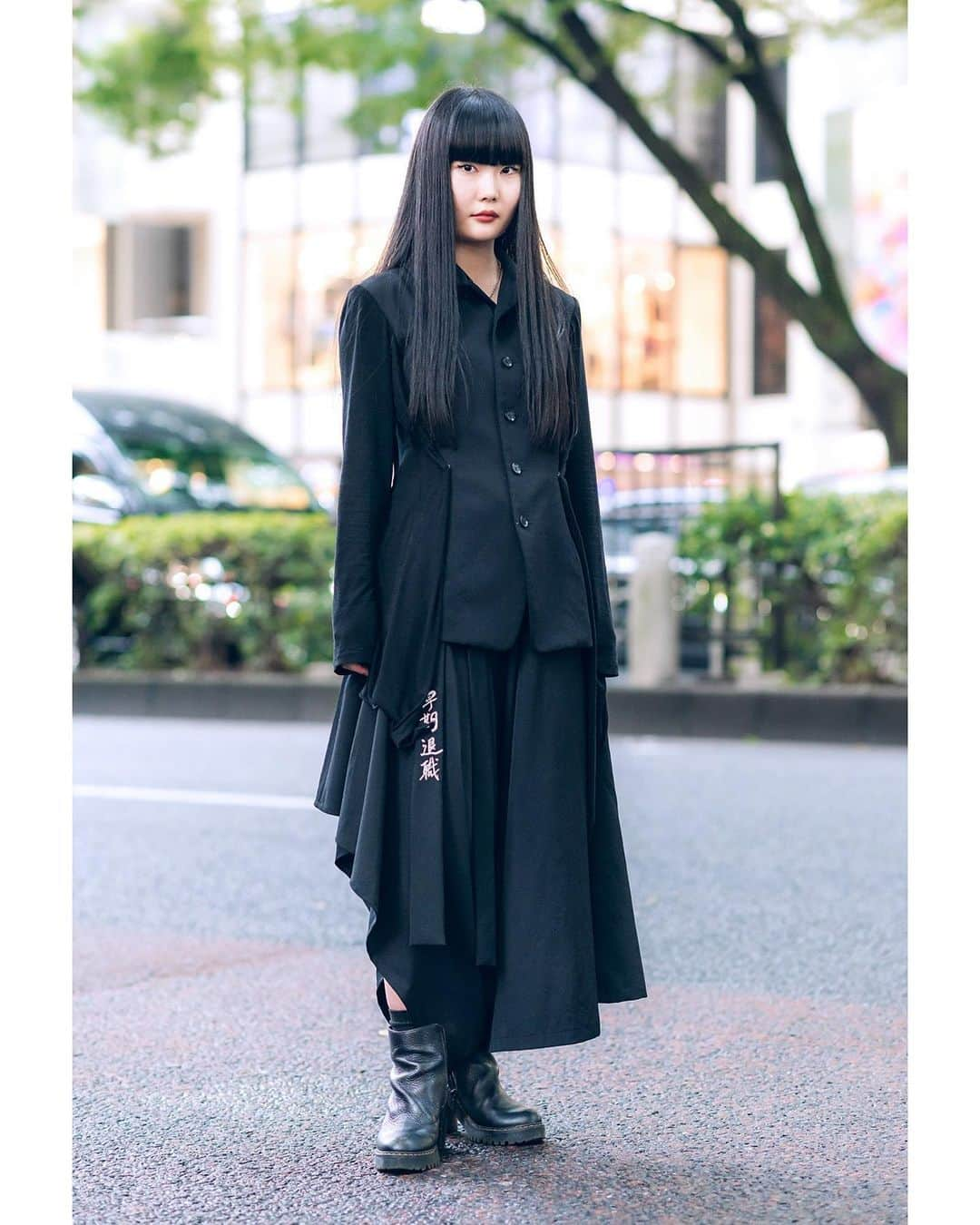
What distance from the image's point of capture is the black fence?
11602 millimetres

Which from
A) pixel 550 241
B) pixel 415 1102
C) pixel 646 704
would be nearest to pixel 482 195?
pixel 415 1102

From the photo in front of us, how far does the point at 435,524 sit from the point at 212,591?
32.3ft

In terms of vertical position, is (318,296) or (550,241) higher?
(550,241)

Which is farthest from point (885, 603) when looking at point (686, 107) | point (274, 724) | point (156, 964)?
point (686, 107)

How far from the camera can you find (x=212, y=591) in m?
12.8

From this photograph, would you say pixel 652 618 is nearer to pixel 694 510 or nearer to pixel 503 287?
pixel 694 510

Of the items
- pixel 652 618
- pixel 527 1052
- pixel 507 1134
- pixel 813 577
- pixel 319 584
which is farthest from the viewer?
pixel 319 584

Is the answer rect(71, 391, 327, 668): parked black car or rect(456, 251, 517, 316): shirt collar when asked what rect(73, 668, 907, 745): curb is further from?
rect(456, 251, 517, 316): shirt collar

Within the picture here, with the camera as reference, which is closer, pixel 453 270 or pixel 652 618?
pixel 453 270

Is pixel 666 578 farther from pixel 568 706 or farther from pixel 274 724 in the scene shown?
pixel 568 706

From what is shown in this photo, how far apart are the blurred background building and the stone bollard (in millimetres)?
17987

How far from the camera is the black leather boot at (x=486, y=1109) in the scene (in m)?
3.23

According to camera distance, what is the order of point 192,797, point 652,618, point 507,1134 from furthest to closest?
point 652,618 < point 192,797 < point 507,1134

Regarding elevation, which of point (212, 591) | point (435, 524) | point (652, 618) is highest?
point (435, 524)
